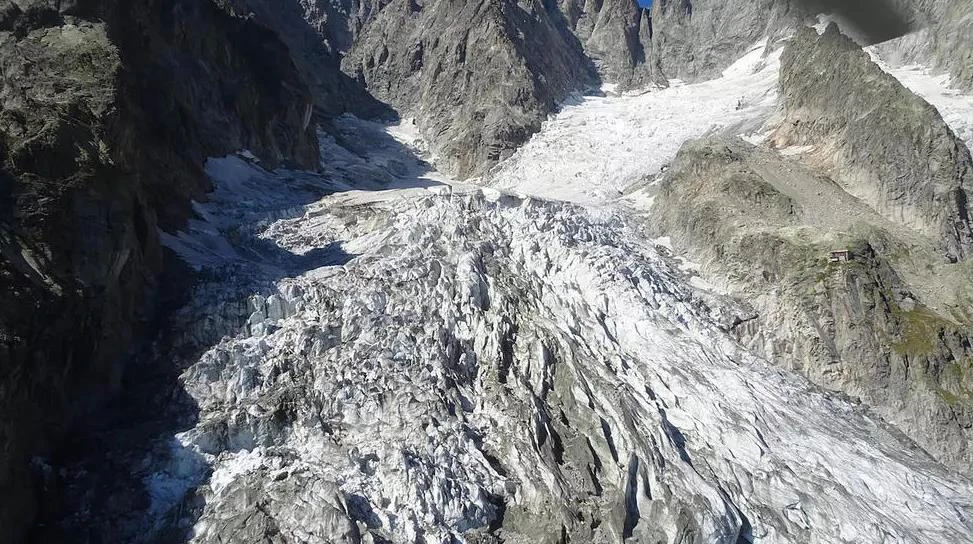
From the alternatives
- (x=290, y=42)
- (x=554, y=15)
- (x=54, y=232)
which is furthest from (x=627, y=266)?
(x=554, y=15)

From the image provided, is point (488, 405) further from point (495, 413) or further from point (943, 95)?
point (943, 95)

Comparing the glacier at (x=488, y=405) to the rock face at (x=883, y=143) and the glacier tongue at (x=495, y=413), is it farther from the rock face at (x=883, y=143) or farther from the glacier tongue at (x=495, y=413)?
the rock face at (x=883, y=143)

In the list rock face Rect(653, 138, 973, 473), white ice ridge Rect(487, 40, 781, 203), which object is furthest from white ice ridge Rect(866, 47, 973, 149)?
white ice ridge Rect(487, 40, 781, 203)

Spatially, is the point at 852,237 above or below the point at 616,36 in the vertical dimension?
below

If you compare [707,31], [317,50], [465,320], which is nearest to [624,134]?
[465,320]

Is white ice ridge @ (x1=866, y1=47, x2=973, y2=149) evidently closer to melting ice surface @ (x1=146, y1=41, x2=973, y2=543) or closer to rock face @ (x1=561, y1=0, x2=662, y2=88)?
melting ice surface @ (x1=146, y1=41, x2=973, y2=543)

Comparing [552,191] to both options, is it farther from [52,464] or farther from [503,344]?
[52,464]
